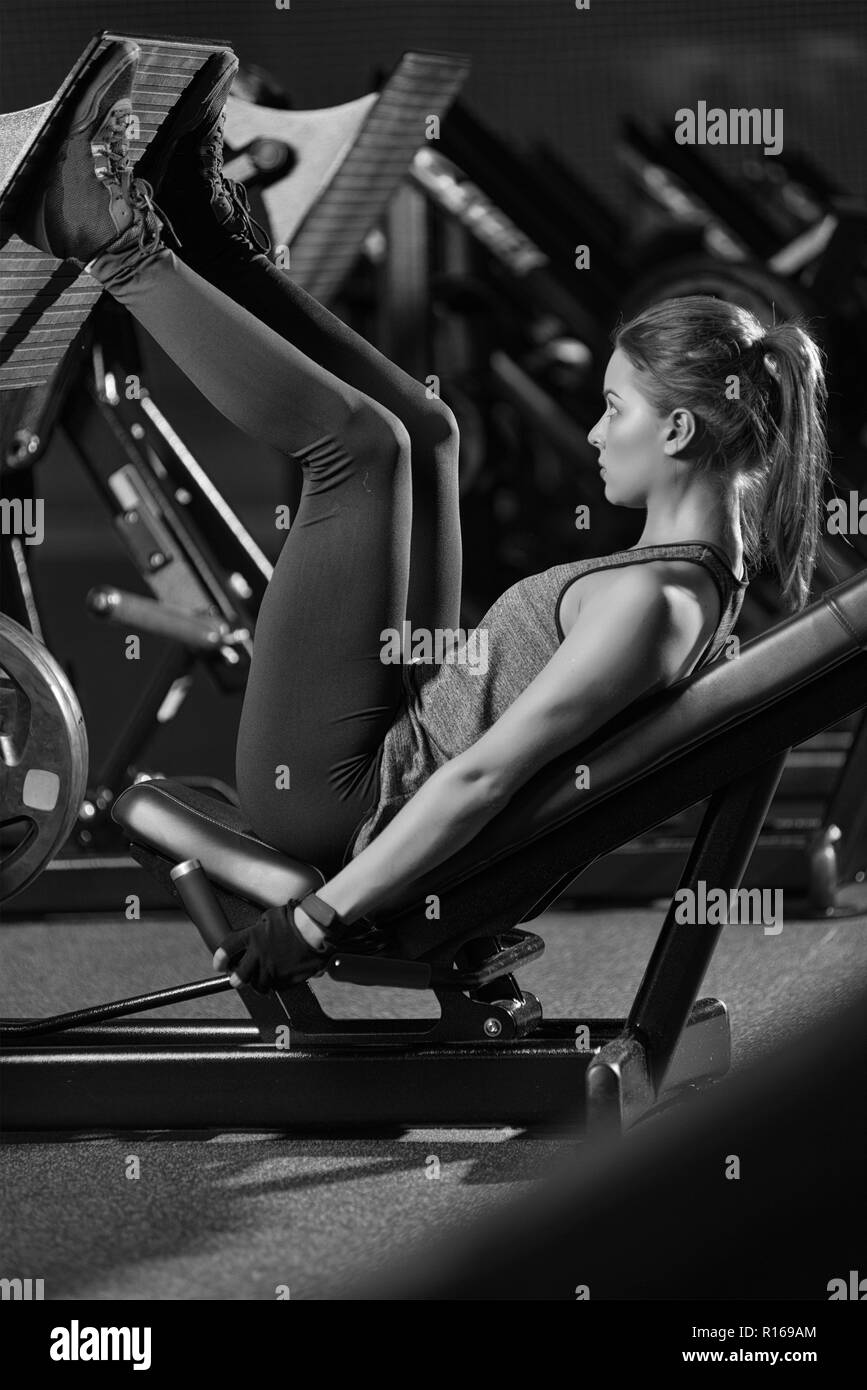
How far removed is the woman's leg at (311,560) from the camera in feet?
4.54

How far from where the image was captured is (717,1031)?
1.66 metres

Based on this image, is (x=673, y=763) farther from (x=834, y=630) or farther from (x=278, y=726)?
(x=278, y=726)

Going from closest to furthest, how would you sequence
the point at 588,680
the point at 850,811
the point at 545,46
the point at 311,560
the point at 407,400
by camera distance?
the point at 588,680, the point at 311,560, the point at 407,400, the point at 850,811, the point at 545,46

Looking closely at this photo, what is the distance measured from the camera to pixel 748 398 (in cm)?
141

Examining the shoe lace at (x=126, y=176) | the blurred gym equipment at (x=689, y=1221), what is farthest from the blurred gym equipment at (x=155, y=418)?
the blurred gym equipment at (x=689, y=1221)

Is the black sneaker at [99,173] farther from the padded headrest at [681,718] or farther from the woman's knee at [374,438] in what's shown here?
the padded headrest at [681,718]

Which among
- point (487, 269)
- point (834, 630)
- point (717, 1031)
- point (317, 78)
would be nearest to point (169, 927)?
point (717, 1031)

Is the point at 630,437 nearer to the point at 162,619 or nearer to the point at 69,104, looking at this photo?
the point at 69,104

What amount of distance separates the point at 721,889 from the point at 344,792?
15.3 inches

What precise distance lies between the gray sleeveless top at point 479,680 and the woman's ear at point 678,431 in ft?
0.30

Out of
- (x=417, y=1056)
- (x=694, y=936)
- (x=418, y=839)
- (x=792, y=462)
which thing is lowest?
(x=417, y=1056)

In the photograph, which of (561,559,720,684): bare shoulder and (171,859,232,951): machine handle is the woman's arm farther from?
(171,859,232,951): machine handle

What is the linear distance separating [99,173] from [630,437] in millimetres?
574

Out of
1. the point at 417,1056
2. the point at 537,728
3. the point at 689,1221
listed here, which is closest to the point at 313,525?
→ the point at 537,728
